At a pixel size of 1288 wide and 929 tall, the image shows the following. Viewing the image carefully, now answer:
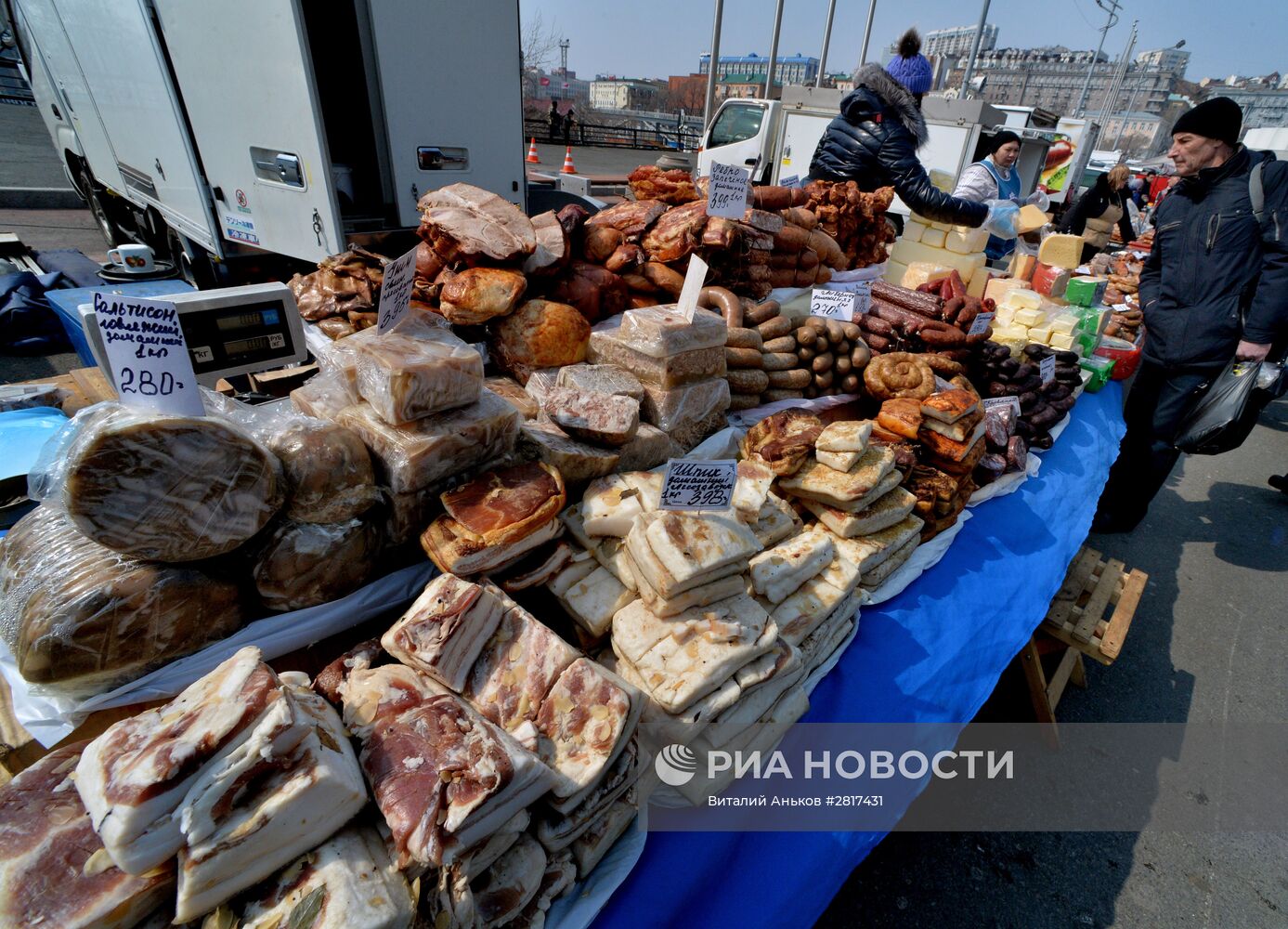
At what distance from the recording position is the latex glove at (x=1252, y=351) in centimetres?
399

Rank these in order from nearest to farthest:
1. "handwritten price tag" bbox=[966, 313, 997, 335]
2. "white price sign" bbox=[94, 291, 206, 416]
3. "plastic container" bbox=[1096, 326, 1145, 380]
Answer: "white price sign" bbox=[94, 291, 206, 416]
"handwritten price tag" bbox=[966, 313, 997, 335]
"plastic container" bbox=[1096, 326, 1145, 380]

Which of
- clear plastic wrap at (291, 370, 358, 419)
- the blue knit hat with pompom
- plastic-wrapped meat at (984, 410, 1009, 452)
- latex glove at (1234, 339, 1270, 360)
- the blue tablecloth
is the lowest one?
the blue tablecloth

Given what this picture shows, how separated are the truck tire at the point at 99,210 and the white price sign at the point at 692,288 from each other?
11.1 meters

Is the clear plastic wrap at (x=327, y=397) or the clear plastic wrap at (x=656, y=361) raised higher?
the clear plastic wrap at (x=327, y=397)

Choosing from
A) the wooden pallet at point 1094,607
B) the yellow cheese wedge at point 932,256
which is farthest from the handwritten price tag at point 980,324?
the wooden pallet at point 1094,607

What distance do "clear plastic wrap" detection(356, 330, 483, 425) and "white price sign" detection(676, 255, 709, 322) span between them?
1030mm

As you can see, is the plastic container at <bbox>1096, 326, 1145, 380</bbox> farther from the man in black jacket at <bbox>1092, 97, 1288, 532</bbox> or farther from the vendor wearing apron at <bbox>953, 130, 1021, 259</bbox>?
the vendor wearing apron at <bbox>953, 130, 1021, 259</bbox>

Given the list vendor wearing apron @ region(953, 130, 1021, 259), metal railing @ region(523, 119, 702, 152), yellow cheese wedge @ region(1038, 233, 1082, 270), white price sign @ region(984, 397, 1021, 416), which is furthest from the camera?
metal railing @ region(523, 119, 702, 152)

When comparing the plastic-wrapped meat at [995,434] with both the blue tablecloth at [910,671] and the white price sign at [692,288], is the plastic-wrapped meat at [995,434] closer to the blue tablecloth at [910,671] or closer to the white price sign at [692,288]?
the blue tablecloth at [910,671]

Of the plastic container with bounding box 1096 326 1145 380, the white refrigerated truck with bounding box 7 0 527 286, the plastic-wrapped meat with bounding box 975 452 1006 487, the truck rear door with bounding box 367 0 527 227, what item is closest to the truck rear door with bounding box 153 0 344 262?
the white refrigerated truck with bounding box 7 0 527 286

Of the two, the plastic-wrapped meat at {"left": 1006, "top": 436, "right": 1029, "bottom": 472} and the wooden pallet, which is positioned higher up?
the plastic-wrapped meat at {"left": 1006, "top": 436, "right": 1029, "bottom": 472}

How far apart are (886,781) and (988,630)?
921 mm

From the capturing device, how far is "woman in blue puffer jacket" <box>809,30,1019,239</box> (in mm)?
4879

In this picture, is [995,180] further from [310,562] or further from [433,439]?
[310,562]
